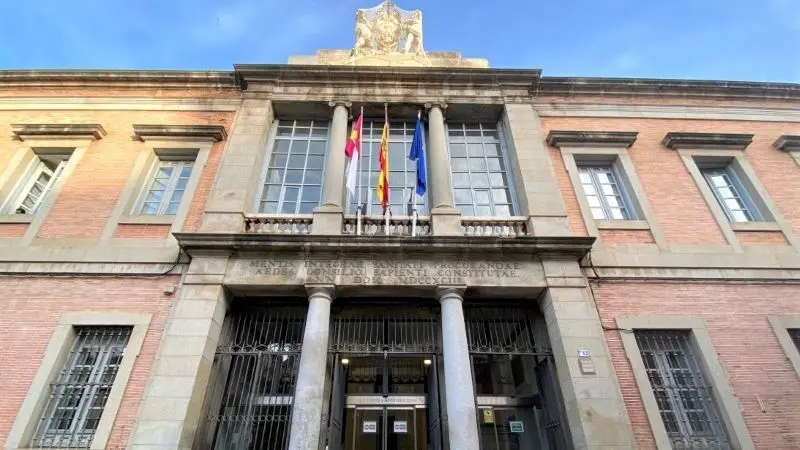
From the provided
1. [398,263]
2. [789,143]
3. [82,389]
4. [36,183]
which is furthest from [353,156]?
[789,143]

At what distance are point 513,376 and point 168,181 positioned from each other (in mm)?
8615

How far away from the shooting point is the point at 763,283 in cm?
786

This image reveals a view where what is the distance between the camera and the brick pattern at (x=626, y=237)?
8305 millimetres

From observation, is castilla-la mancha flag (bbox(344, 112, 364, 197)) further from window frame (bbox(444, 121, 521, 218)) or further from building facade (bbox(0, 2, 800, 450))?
window frame (bbox(444, 121, 521, 218))

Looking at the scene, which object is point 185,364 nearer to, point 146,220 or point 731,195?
point 146,220

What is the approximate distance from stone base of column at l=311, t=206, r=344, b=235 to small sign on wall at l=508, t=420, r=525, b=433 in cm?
469

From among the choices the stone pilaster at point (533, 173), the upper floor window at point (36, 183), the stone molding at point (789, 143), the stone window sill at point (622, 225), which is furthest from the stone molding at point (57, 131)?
the stone molding at point (789, 143)

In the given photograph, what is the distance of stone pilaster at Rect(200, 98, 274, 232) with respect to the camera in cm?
809

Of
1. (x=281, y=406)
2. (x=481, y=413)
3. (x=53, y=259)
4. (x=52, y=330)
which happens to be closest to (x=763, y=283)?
(x=481, y=413)

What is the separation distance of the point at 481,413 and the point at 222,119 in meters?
8.81

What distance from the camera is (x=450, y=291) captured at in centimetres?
734

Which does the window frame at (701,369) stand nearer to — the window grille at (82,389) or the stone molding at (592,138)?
the stone molding at (592,138)

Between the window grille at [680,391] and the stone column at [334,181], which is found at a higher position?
the stone column at [334,181]

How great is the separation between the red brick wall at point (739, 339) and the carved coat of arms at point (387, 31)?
27.0 ft
